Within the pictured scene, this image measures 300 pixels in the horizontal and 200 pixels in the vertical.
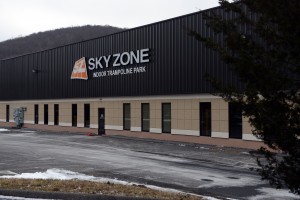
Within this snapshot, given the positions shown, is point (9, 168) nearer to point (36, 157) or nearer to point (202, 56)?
point (36, 157)

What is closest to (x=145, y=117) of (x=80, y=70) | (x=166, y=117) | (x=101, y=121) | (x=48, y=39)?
(x=166, y=117)

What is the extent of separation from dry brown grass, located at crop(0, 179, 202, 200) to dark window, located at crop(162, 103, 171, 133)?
16.1 meters

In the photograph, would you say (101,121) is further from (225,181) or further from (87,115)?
(225,181)

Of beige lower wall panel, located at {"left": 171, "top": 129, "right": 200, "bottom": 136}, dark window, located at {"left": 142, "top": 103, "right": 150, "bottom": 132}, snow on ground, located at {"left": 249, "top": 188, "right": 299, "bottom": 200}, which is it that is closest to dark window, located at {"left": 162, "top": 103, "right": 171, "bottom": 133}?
beige lower wall panel, located at {"left": 171, "top": 129, "right": 200, "bottom": 136}

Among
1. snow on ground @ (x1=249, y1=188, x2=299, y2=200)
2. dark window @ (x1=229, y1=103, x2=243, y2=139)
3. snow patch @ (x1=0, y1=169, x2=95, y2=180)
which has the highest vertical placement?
dark window @ (x1=229, y1=103, x2=243, y2=139)

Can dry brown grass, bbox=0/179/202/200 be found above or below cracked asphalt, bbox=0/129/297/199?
above

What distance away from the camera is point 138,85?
2927 cm

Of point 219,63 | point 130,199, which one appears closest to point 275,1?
point 130,199

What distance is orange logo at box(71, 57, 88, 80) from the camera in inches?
1367

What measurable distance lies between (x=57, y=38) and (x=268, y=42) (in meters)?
166

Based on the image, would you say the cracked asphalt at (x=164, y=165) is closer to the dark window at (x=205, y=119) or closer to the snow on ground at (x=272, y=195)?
the snow on ground at (x=272, y=195)

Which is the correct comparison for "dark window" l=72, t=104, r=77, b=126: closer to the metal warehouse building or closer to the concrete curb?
the metal warehouse building

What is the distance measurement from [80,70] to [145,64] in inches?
338

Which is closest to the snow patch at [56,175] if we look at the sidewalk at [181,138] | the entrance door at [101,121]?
the sidewalk at [181,138]
